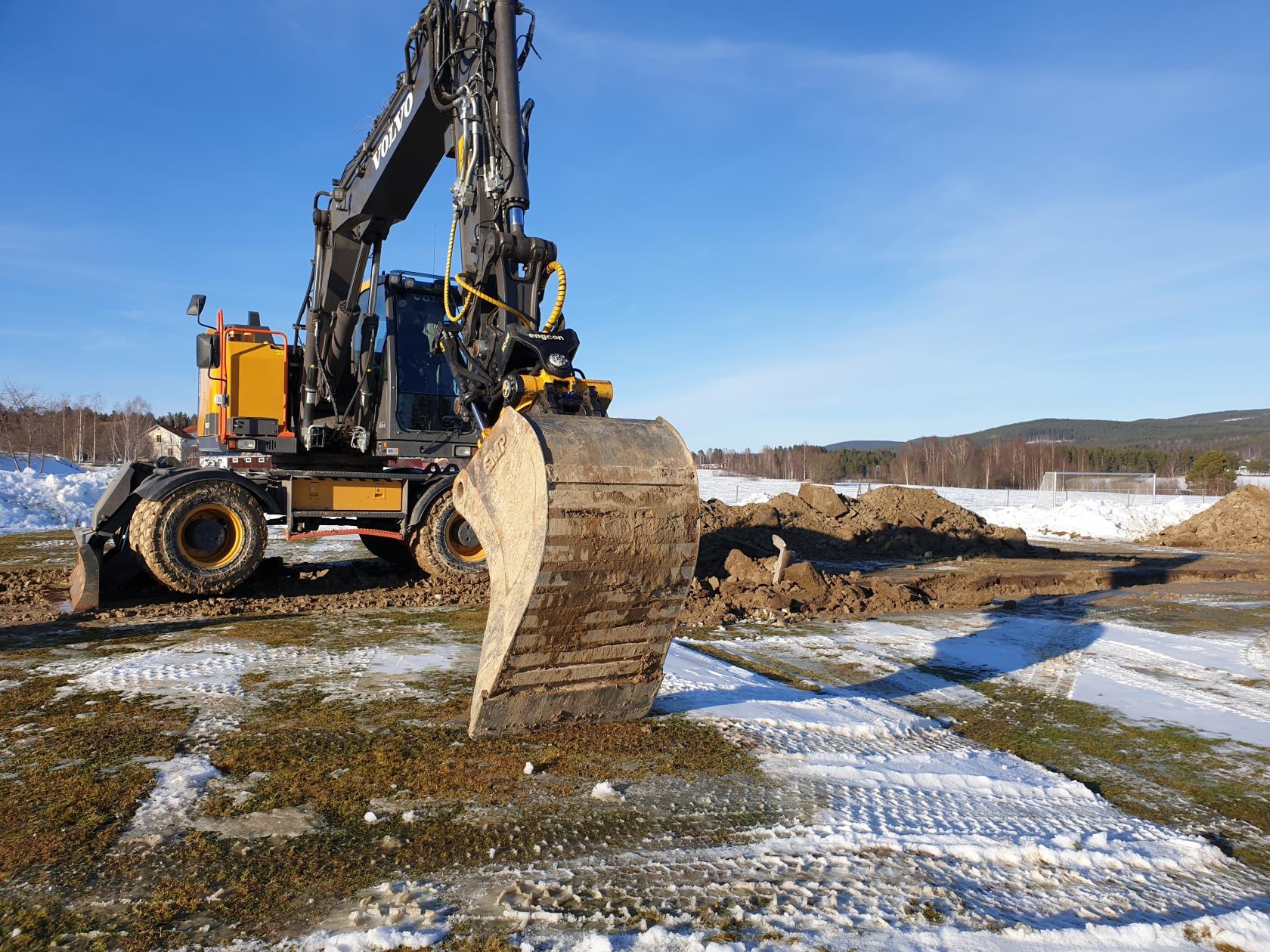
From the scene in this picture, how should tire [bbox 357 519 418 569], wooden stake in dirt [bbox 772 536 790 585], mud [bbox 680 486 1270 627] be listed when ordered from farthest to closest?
tire [bbox 357 519 418 569] → wooden stake in dirt [bbox 772 536 790 585] → mud [bbox 680 486 1270 627]

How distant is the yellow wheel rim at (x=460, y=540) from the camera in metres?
9.40

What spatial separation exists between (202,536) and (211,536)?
8 centimetres

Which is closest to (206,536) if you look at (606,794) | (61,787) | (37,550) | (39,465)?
(61,787)

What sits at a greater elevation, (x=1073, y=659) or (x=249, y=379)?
(x=249, y=379)

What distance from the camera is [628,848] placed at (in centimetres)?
306

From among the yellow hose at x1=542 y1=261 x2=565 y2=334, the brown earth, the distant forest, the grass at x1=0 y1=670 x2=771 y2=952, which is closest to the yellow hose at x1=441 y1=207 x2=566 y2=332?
the yellow hose at x1=542 y1=261 x2=565 y2=334

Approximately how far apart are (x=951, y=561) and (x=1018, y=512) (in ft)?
43.0

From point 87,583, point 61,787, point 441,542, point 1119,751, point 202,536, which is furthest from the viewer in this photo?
point 441,542

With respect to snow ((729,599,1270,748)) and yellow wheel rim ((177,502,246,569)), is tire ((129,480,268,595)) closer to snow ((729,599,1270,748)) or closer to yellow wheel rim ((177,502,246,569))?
yellow wheel rim ((177,502,246,569))

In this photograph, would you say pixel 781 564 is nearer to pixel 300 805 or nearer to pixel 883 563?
pixel 883 563

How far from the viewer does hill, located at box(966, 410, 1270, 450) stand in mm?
130387

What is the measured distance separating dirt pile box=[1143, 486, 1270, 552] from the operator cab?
14.8m

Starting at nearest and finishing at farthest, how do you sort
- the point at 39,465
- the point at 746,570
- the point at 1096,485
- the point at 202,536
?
the point at 202,536
the point at 746,570
the point at 39,465
the point at 1096,485

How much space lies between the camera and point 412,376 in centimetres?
933
